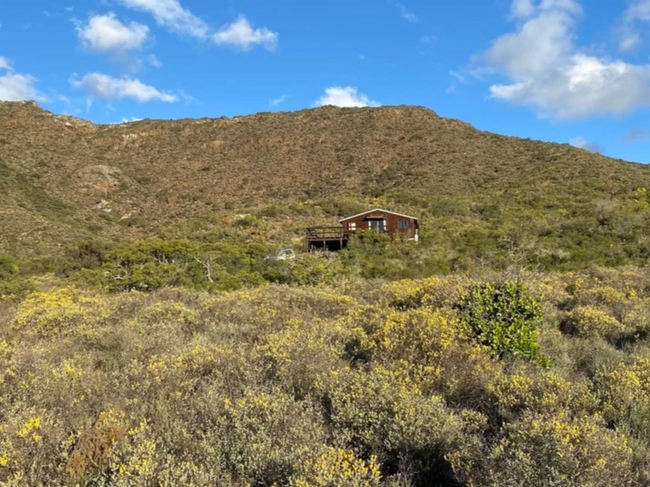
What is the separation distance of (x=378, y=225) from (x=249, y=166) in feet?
107

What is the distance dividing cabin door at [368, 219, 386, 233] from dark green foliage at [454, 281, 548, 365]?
25.2 meters

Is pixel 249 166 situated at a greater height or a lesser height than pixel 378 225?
greater

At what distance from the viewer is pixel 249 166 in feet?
198

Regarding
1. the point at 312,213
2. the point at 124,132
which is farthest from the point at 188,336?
the point at 124,132

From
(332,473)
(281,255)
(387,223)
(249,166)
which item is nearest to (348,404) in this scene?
(332,473)

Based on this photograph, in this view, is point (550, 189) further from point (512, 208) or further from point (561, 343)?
point (561, 343)

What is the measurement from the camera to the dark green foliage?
5.63 meters

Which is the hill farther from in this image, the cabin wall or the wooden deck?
the cabin wall

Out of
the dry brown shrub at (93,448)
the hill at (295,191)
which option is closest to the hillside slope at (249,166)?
the hill at (295,191)

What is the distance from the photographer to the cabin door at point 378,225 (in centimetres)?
3212

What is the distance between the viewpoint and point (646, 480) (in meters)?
2.95

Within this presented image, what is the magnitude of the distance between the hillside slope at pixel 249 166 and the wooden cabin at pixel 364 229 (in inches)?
453

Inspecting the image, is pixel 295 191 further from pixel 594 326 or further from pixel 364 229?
pixel 594 326

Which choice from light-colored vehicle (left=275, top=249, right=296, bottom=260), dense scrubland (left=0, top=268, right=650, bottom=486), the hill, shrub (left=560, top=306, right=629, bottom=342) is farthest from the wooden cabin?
dense scrubland (left=0, top=268, right=650, bottom=486)
